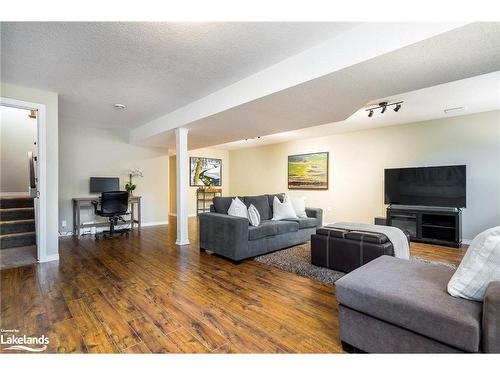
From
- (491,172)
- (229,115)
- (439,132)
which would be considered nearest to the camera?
(229,115)

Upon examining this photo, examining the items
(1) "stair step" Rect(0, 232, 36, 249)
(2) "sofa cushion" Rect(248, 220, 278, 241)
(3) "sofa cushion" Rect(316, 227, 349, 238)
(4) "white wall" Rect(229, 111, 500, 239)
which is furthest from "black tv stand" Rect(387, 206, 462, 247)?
(1) "stair step" Rect(0, 232, 36, 249)

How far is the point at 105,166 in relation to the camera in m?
5.59

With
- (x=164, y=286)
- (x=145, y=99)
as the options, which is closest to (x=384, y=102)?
(x=145, y=99)

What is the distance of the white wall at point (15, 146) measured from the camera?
561 cm

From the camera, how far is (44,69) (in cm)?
273

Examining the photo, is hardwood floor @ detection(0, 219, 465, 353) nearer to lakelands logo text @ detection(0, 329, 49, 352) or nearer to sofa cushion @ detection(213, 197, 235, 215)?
lakelands logo text @ detection(0, 329, 49, 352)

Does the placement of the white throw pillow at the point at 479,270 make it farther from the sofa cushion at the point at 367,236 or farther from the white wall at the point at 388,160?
the white wall at the point at 388,160

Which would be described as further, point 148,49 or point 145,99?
point 145,99

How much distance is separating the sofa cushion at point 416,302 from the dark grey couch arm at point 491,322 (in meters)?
0.03

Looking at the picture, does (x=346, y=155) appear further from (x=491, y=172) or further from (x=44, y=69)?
(x=44, y=69)

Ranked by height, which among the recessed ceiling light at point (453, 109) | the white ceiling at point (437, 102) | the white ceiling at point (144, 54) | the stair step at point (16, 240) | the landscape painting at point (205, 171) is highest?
the white ceiling at point (144, 54)

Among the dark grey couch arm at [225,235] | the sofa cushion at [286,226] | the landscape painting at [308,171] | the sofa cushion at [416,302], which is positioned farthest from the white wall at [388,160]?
the sofa cushion at [416,302]

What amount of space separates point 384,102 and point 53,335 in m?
4.50

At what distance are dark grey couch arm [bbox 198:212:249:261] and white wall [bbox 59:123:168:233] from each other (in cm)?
307
